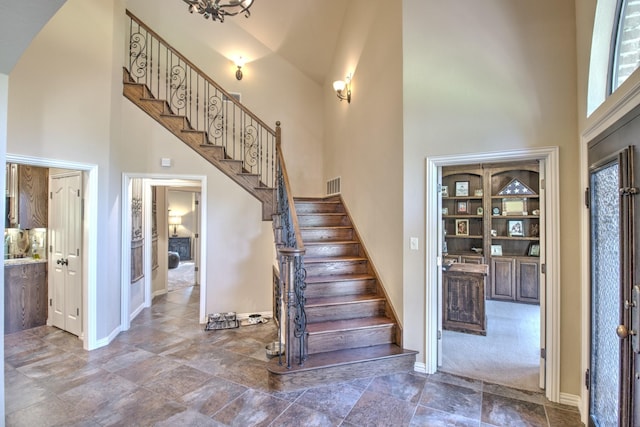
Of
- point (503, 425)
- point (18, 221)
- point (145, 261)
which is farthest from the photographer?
point (145, 261)

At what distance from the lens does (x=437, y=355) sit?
2996 mm

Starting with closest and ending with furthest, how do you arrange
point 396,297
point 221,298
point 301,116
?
point 396,297 < point 221,298 < point 301,116

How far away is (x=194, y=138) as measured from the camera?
4.40m

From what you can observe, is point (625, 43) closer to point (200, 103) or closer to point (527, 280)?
point (527, 280)

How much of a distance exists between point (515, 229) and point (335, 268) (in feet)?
12.7

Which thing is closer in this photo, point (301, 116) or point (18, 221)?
point (18, 221)

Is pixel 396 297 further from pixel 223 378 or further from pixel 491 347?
pixel 223 378

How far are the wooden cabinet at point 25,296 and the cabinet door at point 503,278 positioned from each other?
7.23 metres

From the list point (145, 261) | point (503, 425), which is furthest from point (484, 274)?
point (145, 261)

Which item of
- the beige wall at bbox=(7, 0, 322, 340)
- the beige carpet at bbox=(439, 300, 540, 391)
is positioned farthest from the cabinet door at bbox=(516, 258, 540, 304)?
the beige wall at bbox=(7, 0, 322, 340)

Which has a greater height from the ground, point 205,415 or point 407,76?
point 407,76

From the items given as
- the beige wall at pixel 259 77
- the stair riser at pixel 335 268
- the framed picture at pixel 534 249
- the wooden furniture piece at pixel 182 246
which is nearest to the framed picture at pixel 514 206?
the framed picture at pixel 534 249

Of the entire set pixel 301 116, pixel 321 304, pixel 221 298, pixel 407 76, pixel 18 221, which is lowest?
pixel 221 298

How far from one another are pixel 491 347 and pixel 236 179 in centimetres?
406
